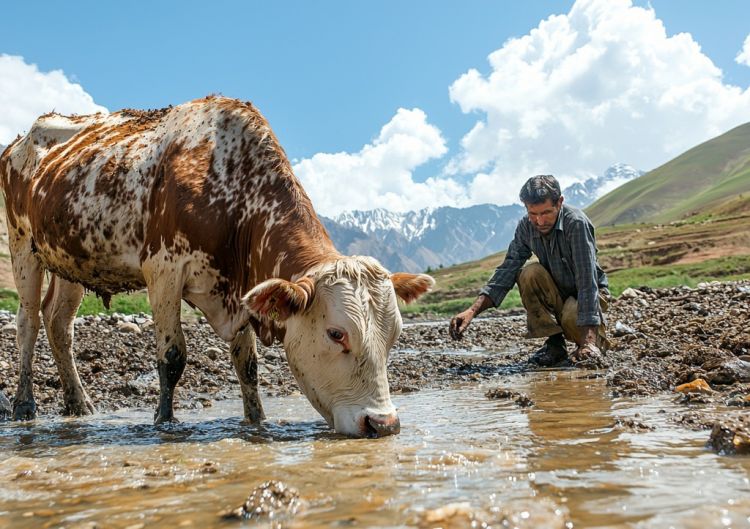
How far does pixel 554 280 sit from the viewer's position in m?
9.80

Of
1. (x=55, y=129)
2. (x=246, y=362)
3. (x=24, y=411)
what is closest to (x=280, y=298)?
(x=246, y=362)

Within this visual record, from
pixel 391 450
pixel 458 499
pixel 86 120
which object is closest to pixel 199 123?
pixel 86 120

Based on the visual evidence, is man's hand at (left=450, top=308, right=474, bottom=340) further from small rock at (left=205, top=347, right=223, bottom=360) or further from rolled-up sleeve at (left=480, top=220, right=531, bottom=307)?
small rock at (left=205, top=347, right=223, bottom=360)

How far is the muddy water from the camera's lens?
275cm

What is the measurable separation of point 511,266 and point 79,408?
579 cm

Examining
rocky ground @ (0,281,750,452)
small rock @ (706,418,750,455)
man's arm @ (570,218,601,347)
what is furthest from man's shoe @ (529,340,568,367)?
small rock @ (706,418,750,455)

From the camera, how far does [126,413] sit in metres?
7.93

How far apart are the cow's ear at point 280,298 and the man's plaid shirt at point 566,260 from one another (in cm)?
415

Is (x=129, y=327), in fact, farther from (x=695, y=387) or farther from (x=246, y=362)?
(x=695, y=387)

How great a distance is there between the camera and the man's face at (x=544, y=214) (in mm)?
8727

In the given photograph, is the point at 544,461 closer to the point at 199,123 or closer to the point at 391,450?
the point at 391,450

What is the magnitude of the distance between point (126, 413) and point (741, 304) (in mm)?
13269

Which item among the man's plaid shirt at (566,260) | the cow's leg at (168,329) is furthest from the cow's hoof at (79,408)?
the man's plaid shirt at (566,260)

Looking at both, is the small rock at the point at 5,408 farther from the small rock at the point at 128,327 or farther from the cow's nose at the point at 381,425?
the small rock at the point at 128,327
